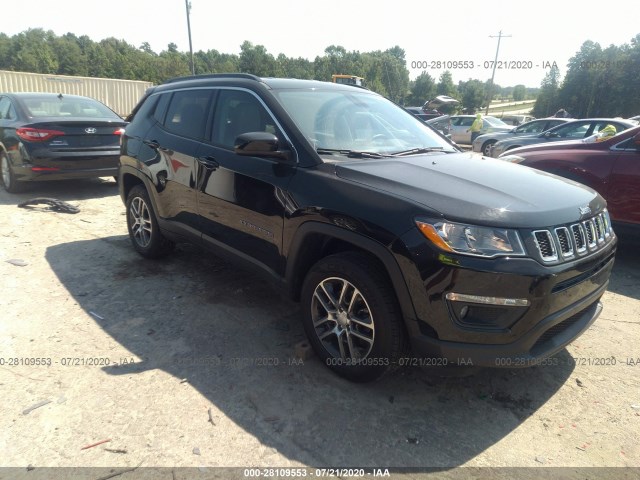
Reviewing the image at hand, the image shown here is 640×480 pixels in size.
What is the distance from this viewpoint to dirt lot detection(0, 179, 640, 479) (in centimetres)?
226

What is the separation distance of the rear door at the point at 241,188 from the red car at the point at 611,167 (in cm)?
383

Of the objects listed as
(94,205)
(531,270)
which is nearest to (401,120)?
(531,270)

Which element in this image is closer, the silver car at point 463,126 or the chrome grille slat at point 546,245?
the chrome grille slat at point 546,245

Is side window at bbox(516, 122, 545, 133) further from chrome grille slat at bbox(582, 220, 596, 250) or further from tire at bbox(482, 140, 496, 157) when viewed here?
chrome grille slat at bbox(582, 220, 596, 250)

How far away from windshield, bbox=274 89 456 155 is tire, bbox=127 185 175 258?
2.06 meters

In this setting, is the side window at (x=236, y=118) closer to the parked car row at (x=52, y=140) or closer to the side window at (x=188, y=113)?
the side window at (x=188, y=113)

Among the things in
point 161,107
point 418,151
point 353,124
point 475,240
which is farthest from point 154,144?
point 475,240

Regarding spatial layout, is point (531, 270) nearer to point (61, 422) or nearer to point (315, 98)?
point (315, 98)

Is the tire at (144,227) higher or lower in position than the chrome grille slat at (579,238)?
lower

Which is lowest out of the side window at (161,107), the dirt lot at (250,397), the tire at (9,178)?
the dirt lot at (250,397)

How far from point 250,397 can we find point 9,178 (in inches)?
275

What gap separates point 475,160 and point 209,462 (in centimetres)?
268

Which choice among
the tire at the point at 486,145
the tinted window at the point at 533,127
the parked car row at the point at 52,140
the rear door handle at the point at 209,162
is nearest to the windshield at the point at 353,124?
the rear door handle at the point at 209,162

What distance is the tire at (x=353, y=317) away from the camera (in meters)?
2.47
